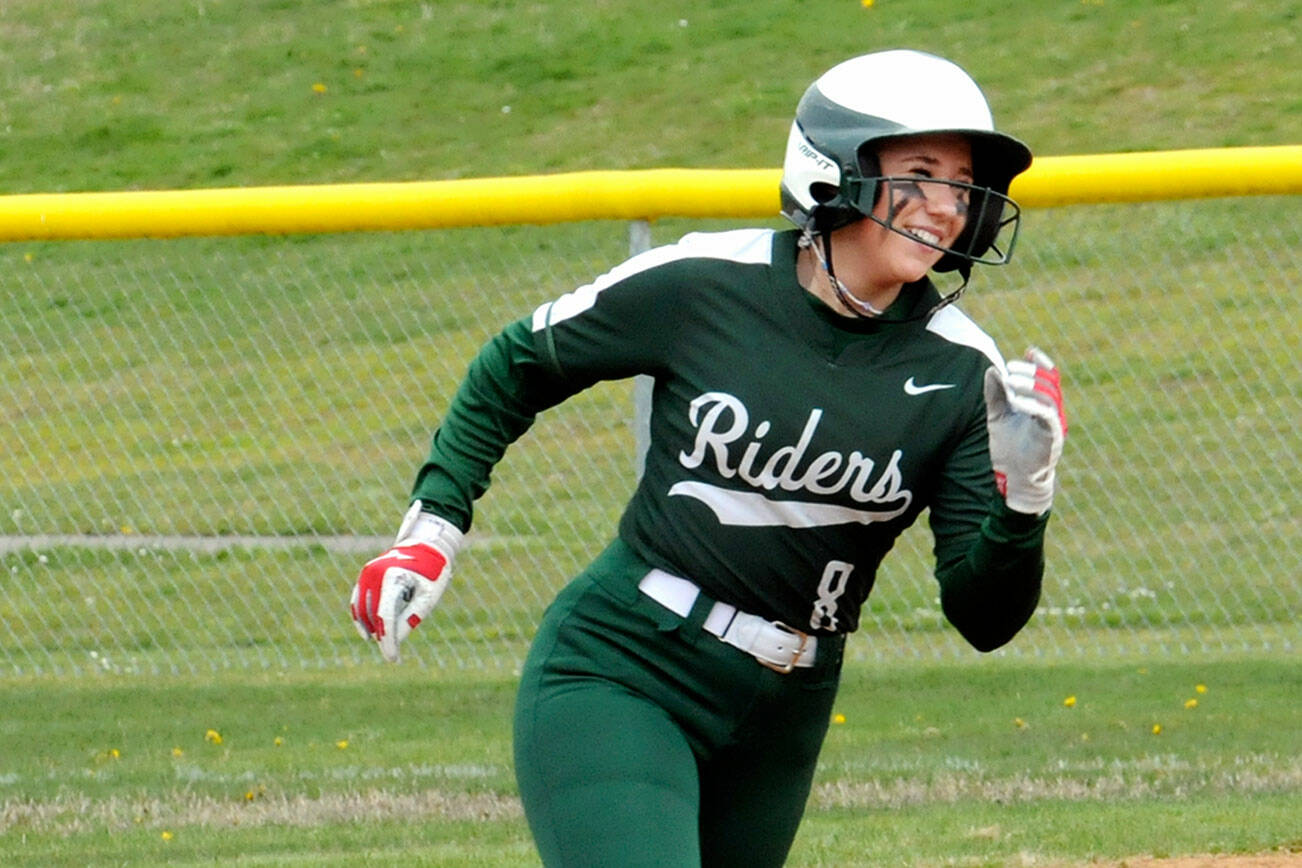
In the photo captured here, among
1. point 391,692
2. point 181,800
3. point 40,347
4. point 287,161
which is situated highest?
point 40,347

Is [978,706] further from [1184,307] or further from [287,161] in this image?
[287,161]

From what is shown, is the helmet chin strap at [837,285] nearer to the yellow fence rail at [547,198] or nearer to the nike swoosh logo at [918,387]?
the nike swoosh logo at [918,387]

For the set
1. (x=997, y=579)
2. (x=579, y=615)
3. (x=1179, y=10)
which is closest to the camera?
(x=997, y=579)

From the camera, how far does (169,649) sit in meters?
7.67

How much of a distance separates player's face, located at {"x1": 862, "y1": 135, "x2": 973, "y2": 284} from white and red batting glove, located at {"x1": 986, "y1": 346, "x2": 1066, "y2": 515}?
1.12ft

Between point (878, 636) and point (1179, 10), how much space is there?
1225 centimetres

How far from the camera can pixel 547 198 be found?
22.0 ft


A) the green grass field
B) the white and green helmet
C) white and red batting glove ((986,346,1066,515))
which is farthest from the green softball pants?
the green grass field

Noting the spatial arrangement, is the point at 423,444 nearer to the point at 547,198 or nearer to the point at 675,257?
the point at 547,198

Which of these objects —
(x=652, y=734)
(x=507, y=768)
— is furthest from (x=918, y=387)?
(x=507, y=768)

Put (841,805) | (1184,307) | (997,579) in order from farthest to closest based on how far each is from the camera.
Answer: (1184,307) < (841,805) < (997,579)

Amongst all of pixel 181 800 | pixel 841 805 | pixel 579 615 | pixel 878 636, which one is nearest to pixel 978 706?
pixel 878 636

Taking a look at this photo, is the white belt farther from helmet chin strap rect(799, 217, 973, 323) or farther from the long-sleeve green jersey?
helmet chin strap rect(799, 217, 973, 323)

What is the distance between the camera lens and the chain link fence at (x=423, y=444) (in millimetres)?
7262
